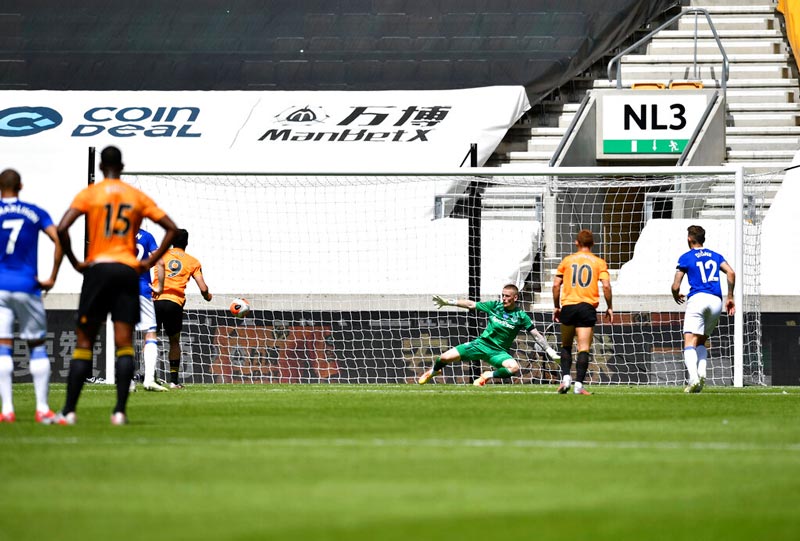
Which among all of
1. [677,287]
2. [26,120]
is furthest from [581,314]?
[26,120]

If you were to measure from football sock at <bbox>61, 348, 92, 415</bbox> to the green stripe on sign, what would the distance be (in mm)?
15316

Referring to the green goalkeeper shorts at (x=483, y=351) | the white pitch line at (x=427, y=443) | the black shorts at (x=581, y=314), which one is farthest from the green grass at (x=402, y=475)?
the green goalkeeper shorts at (x=483, y=351)

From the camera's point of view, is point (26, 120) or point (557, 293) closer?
point (557, 293)

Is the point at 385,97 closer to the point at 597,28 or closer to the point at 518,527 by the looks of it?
the point at 597,28

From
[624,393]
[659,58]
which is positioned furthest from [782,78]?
[624,393]

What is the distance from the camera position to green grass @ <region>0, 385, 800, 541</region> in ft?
16.0

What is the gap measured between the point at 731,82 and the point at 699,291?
38.0 ft

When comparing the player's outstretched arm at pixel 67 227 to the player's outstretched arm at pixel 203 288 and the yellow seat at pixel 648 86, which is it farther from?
the yellow seat at pixel 648 86

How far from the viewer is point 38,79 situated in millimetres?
24953

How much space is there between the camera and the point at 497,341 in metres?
17.2

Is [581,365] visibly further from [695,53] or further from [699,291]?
[695,53]

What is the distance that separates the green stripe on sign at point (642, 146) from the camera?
75.2ft

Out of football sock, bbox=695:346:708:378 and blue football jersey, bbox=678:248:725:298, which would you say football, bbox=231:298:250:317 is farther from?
football sock, bbox=695:346:708:378

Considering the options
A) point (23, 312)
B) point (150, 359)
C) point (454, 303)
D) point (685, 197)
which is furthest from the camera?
point (685, 197)
